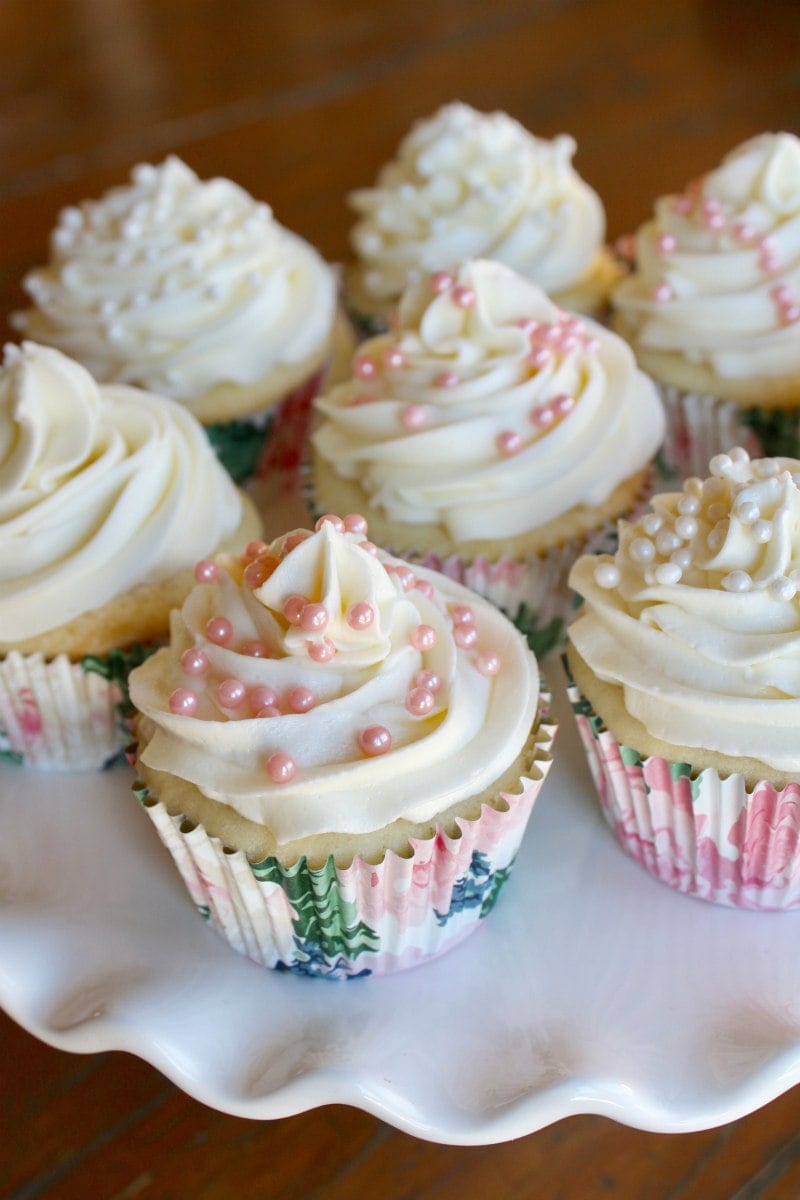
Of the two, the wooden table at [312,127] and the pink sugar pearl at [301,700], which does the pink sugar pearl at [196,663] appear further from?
the wooden table at [312,127]

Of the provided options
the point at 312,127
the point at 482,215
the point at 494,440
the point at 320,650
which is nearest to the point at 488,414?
the point at 494,440

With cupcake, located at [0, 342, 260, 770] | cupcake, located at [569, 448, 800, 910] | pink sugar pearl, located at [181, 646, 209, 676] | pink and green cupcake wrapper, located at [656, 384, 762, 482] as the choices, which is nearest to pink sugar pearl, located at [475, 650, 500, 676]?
cupcake, located at [569, 448, 800, 910]

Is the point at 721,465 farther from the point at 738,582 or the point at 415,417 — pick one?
the point at 415,417

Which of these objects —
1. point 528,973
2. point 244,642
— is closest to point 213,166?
point 244,642

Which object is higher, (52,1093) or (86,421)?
(86,421)

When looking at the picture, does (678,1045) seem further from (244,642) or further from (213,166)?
(213,166)
